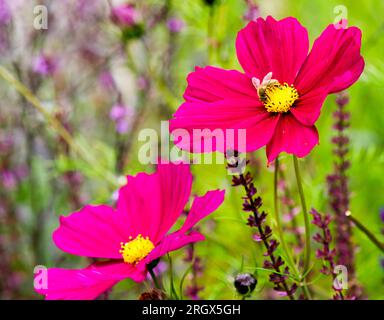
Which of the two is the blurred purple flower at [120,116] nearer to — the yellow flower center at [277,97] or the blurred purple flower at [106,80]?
the blurred purple flower at [106,80]

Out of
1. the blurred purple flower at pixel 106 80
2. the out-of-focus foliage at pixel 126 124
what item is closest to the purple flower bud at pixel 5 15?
the out-of-focus foliage at pixel 126 124

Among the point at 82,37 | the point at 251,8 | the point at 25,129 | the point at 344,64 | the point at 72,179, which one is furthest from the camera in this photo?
the point at 82,37

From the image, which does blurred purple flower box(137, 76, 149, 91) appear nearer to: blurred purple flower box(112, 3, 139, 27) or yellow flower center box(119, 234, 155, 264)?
blurred purple flower box(112, 3, 139, 27)

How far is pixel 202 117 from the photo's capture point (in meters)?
0.31

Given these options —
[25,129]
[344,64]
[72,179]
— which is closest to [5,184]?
[25,129]

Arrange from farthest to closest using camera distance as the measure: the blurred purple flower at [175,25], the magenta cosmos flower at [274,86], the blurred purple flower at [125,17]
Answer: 1. the blurred purple flower at [175,25]
2. the blurred purple flower at [125,17]
3. the magenta cosmos flower at [274,86]

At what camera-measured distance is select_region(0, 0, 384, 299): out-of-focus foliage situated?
612mm

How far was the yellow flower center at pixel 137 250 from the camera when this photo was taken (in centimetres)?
34

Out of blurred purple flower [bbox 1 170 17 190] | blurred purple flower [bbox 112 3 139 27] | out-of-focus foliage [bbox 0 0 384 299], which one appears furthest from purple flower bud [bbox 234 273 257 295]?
blurred purple flower [bbox 1 170 17 190]

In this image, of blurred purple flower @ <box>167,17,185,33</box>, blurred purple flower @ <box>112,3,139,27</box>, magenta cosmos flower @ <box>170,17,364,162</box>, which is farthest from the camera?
blurred purple flower @ <box>167,17,185,33</box>

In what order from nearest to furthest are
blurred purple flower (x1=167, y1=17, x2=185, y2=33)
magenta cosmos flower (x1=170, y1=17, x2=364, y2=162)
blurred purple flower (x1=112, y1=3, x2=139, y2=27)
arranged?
magenta cosmos flower (x1=170, y1=17, x2=364, y2=162) → blurred purple flower (x1=112, y1=3, x2=139, y2=27) → blurred purple flower (x1=167, y1=17, x2=185, y2=33)

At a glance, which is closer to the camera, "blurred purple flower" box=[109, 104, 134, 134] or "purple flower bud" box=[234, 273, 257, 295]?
"purple flower bud" box=[234, 273, 257, 295]
